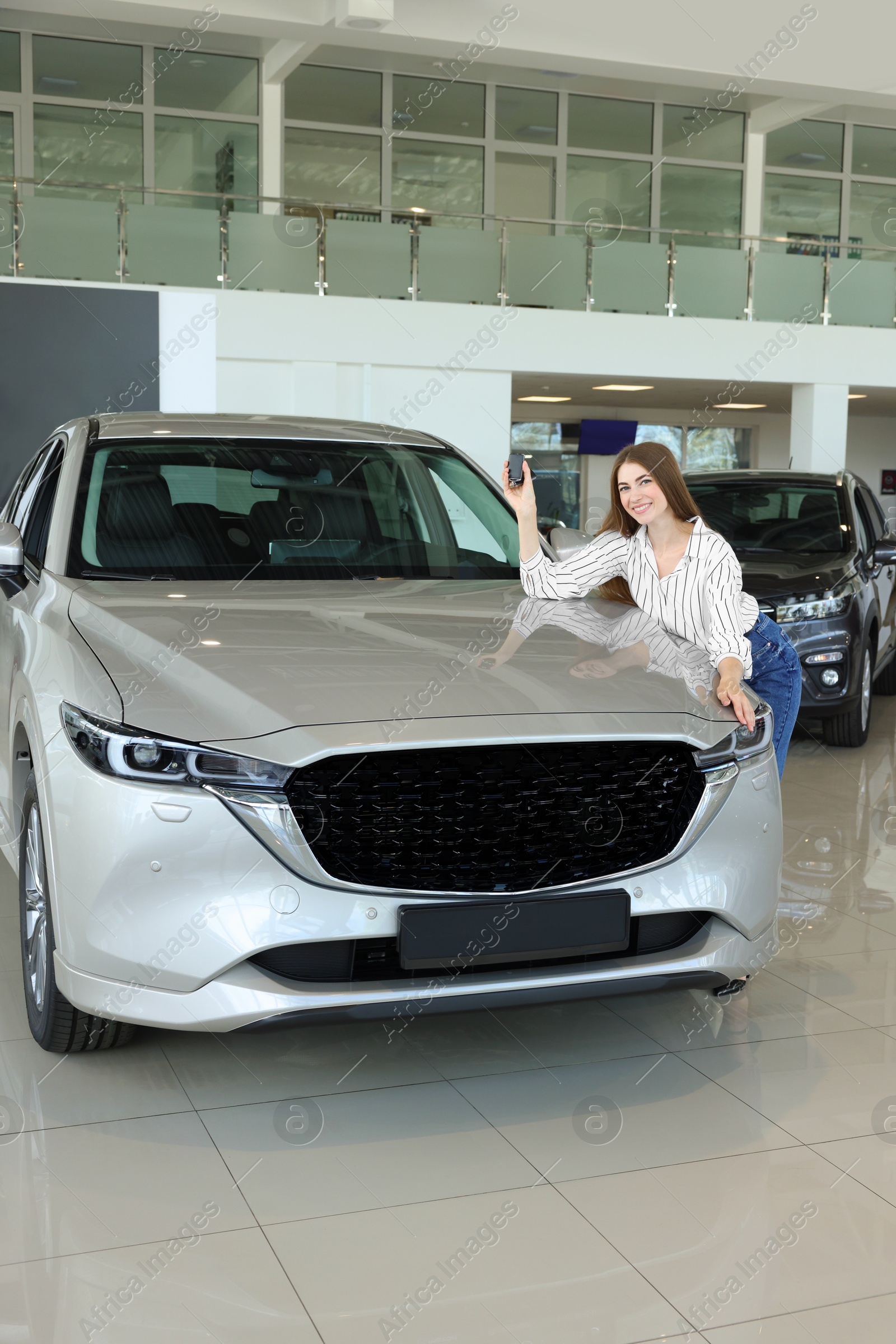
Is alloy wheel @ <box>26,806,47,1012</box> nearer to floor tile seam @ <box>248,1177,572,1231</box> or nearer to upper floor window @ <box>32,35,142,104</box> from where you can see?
floor tile seam @ <box>248,1177,572,1231</box>

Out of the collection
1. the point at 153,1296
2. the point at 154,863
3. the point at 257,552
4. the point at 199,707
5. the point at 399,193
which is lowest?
the point at 153,1296

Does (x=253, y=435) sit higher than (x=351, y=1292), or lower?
higher

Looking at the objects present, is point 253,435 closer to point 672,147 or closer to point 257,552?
point 257,552

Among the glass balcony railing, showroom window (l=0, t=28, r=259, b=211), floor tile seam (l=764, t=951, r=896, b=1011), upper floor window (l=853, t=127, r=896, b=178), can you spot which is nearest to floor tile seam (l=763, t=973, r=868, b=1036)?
floor tile seam (l=764, t=951, r=896, b=1011)

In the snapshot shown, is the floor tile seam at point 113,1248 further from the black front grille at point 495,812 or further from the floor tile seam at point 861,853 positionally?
the floor tile seam at point 861,853

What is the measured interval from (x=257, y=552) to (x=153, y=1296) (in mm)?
1986

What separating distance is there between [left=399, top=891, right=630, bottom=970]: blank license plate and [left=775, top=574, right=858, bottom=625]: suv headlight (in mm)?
3954

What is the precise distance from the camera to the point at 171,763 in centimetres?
227

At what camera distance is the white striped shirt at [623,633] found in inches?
111

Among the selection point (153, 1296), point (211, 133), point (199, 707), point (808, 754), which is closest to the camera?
point (153, 1296)

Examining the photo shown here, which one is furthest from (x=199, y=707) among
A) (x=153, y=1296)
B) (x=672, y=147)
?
(x=672, y=147)

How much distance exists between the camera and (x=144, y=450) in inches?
143

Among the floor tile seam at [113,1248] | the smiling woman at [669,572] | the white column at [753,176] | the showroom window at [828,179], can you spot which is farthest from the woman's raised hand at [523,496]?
the showroom window at [828,179]

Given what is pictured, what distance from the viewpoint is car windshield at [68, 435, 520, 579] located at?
11.1 feet
